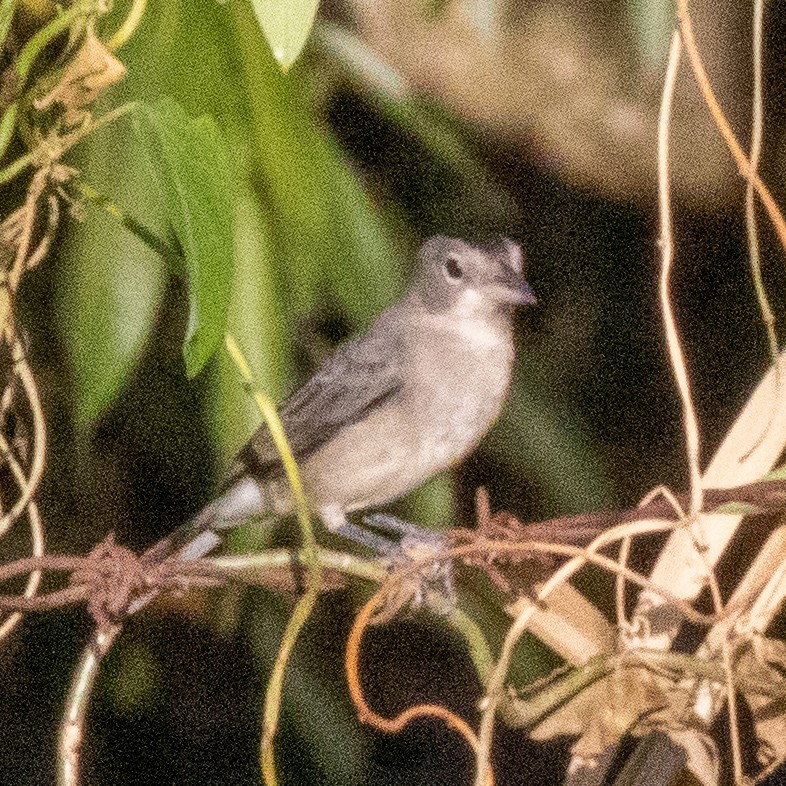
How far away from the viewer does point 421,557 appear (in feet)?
2.67

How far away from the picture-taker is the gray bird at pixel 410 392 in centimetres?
99

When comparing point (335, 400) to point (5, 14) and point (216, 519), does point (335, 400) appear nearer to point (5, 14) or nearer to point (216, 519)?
point (216, 519)

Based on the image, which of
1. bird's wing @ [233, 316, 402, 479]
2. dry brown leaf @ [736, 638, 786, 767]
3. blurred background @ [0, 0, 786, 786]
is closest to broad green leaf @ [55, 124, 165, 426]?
blurred background @ [0, 0, 786, 786]

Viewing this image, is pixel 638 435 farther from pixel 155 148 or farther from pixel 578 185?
pixel 155 148

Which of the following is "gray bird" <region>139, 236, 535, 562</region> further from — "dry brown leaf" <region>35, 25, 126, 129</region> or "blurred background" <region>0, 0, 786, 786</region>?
"dry brown leaf" <region>35, 25, 126, 129</region>

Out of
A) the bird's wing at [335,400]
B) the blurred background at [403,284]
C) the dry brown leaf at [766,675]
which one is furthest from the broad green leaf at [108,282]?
the dry brown leaf at [766,675]

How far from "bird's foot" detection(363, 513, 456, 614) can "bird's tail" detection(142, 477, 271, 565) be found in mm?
164

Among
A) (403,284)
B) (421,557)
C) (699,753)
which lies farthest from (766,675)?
(403,284)

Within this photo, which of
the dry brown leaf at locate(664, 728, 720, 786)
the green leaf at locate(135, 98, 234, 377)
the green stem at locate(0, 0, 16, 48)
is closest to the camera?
the green leaf at locate(135, 98, 234, 377)

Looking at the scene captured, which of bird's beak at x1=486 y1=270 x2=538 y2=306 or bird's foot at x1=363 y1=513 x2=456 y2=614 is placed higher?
bird's beak at x1=486 y1=270 x2=538 y2=306

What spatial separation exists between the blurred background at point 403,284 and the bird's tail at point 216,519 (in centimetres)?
4

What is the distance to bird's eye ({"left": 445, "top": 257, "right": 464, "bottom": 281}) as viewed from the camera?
3.24 ft

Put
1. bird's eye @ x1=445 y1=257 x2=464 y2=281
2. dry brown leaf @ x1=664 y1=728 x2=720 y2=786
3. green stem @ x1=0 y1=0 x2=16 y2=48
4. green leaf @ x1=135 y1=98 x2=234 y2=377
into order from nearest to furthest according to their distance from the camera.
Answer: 1. green leaf @ x1=135 y1=98 x2=234 y2=377
2. green stem @ x1=0 y1=0 x2=16 y2=48
3. dry brown leaf @ x1=664 y1=728 x2=720 y2=786
4. bird's eye @ x1=445 y1=257 x2=464 y2=281

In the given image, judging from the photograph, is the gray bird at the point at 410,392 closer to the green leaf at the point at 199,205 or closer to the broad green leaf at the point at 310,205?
the broad green leaf at the point at 310,205
